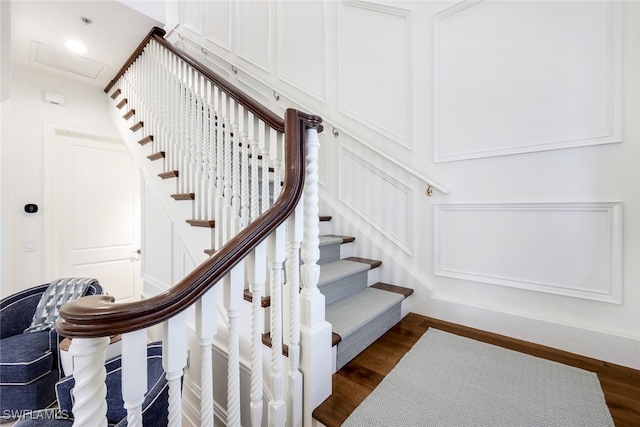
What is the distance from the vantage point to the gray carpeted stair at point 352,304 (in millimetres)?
1372

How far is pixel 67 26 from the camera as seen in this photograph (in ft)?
8.03

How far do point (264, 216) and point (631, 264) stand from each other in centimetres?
182

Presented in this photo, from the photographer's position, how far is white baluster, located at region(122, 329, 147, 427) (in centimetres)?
62

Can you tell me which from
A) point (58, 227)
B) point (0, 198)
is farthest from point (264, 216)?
point (58, 227)

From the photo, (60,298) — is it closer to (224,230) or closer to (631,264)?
(224,230)

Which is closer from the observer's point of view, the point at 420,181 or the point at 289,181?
the point at 289,181

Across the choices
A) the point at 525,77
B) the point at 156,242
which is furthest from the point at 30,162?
the point at 525,77

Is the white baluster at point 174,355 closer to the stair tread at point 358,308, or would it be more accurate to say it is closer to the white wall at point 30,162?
the stair tread at point 358,308

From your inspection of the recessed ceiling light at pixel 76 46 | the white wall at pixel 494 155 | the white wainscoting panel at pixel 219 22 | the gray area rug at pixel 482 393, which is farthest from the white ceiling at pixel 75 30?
the gray area rug at pixel 482 393

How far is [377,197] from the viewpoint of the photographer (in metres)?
2.12

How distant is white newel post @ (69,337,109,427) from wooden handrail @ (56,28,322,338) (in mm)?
37

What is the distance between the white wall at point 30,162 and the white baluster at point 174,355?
359 cm

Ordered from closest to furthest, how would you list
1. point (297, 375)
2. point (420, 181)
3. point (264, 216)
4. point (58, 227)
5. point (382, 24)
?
point (264, 216), point (297, 375), point (420, 181), point (382, 24), point (58, 227)

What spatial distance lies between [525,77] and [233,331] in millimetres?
2028
